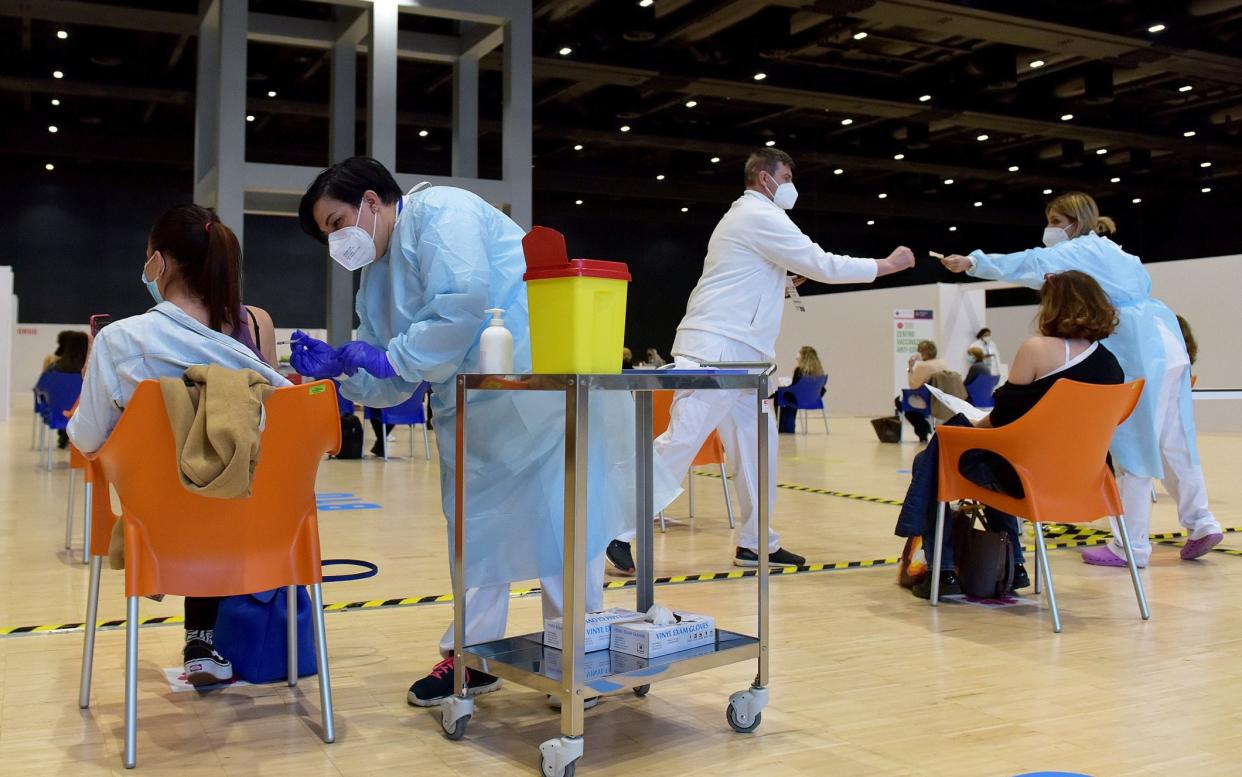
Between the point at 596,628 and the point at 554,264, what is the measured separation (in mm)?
783

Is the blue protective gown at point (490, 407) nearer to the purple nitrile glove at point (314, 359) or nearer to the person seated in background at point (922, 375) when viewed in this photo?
the purple nitrile glove at point (314, 359)

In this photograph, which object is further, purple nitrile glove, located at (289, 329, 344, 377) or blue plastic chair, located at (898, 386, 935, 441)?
blue plastic chair, located at (898, 386, 935, 441)

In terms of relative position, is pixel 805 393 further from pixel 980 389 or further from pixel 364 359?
pixel 364 359

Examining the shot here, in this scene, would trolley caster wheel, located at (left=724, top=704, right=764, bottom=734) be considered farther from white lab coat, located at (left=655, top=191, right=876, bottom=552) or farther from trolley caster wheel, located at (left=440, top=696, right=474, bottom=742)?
white lab coat, located at (left=655, top=191, right=876, bottom=552)

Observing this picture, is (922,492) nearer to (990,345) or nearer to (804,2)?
(804,2)

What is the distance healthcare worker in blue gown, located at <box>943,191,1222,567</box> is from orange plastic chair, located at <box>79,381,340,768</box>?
2.81m

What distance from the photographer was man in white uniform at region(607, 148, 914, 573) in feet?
13.4

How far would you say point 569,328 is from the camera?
2006 mm

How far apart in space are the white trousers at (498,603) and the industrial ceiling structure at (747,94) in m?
5.90

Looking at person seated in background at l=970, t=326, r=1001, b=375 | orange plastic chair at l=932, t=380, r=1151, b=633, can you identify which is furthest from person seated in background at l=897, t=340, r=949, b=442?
orange plastic chair at l=932, t=380, r=1151, b=633

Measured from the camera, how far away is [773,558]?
4.27 m

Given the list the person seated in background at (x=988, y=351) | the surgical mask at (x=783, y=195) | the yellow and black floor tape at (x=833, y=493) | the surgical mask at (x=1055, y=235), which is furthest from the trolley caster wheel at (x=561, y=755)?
the person seated in background at (x=988, y=351)

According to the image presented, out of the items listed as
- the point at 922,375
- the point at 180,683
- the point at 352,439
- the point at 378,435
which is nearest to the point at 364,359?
the point at 180,683

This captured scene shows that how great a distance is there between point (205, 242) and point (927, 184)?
20.0m
